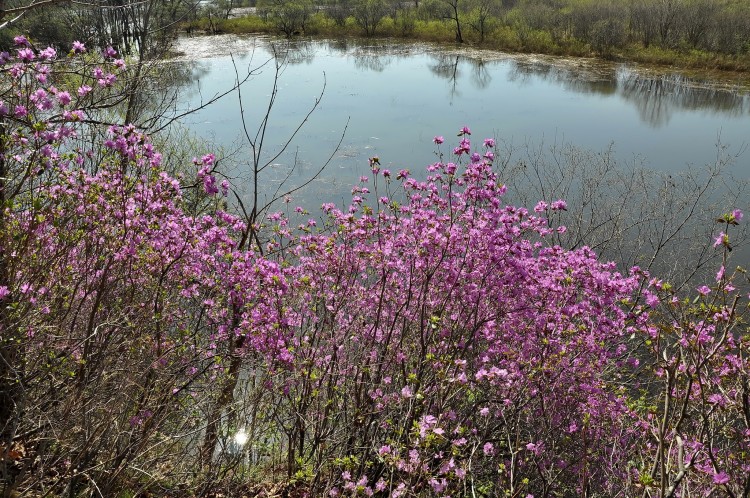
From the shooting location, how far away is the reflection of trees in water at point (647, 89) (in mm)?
20141

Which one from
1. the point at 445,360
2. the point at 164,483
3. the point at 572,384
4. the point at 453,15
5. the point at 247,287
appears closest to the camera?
the point at 445,360

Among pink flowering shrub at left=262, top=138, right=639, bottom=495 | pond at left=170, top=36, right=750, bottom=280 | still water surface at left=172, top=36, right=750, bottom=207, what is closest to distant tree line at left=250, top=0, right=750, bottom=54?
pond at left=170, top=36, right=750, bottom=280

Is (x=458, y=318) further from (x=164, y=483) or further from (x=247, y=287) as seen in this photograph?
(x=164, y=483)

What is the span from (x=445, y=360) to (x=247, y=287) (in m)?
2.11

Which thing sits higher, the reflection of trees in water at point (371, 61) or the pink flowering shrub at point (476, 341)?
the reflection of trees in water at point (371, 61)

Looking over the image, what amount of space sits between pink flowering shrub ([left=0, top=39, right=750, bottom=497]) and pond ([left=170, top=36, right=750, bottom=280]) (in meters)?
6.74

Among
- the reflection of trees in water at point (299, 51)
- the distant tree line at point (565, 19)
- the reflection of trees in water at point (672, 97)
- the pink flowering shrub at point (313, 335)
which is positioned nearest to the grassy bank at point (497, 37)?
the distant tree line at point (565, 19)

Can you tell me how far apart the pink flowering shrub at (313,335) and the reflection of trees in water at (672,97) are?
16.2 meters

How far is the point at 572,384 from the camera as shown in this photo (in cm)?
459

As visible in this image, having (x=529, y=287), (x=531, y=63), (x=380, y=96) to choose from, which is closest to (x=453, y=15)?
(x=531, y=63)

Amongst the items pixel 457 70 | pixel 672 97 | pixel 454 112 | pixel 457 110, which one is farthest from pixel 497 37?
pixel 454 112

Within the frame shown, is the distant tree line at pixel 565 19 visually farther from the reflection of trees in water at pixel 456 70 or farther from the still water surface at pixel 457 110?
the reflection of trees in water at pixel 456 70

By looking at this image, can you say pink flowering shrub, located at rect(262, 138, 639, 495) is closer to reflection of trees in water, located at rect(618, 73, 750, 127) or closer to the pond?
the pond

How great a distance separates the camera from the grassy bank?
27.3 meters
